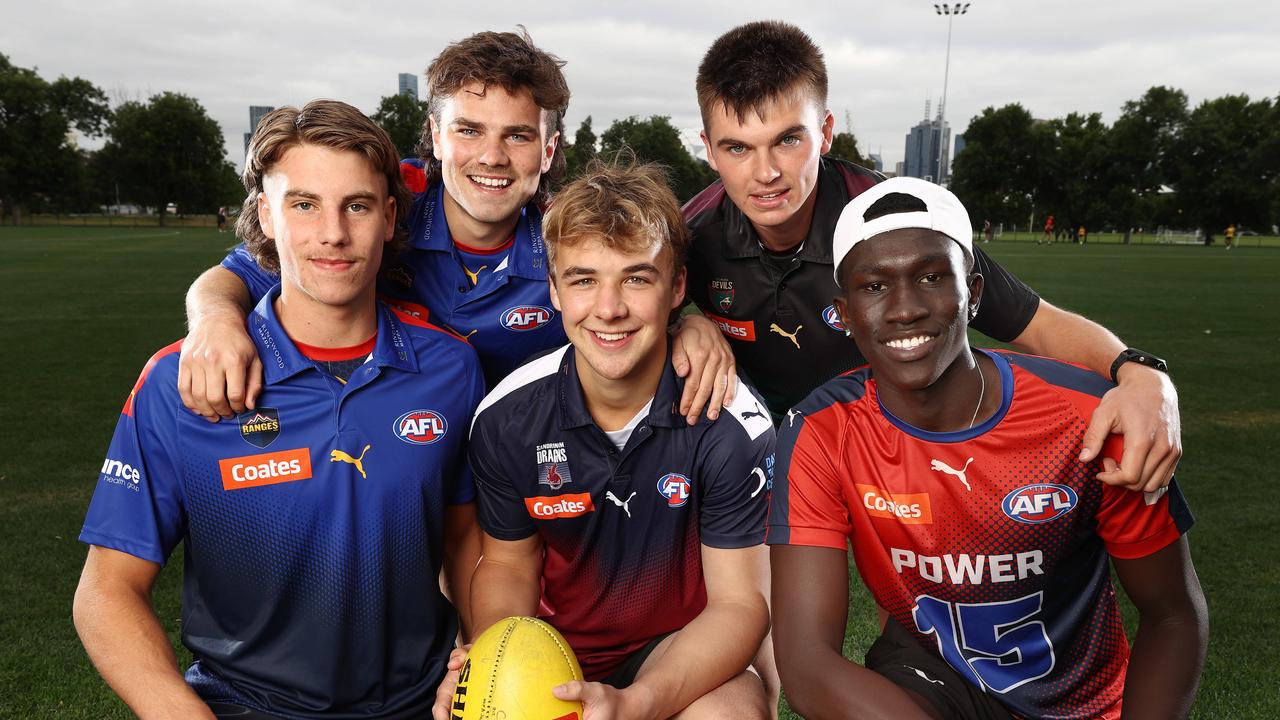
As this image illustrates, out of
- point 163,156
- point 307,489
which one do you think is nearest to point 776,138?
point 307,489

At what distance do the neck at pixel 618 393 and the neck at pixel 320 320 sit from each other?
770mm

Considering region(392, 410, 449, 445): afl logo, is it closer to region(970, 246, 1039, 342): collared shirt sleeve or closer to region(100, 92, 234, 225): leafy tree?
region(970, 246, 1039, 342): collared shirt sleeve

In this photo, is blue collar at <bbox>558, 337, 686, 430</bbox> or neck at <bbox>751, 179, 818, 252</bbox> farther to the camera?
neck at <bbox>751, 179, 818, 252</bbox>

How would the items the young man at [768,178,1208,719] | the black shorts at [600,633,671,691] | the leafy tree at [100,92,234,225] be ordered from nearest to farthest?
the young man at [768,178,1208,719], the black shorts at [600,633,671,691], the leafy tree at [100,92,234,225]

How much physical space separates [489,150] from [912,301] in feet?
6.39

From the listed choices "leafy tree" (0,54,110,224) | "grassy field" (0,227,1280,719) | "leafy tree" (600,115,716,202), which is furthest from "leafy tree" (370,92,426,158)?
"grassy field" (0,227,1280,719)

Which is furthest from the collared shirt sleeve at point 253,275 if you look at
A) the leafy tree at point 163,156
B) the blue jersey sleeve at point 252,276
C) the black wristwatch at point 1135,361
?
the leafy tree at point 163,156

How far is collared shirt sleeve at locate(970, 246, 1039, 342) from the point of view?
3.35 meters

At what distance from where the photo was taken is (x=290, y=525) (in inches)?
108

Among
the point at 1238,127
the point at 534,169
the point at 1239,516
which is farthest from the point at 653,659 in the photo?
the point at 1238,127

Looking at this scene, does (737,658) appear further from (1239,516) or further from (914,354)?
(1239,516)

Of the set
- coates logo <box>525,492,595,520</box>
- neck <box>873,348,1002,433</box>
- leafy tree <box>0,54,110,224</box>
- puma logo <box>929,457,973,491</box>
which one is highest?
leafy tree <box>0,54,110,224</box>

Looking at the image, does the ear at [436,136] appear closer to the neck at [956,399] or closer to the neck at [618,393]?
the neck at [618,393]

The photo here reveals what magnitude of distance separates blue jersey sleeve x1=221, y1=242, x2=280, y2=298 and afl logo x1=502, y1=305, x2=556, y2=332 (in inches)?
37.2
